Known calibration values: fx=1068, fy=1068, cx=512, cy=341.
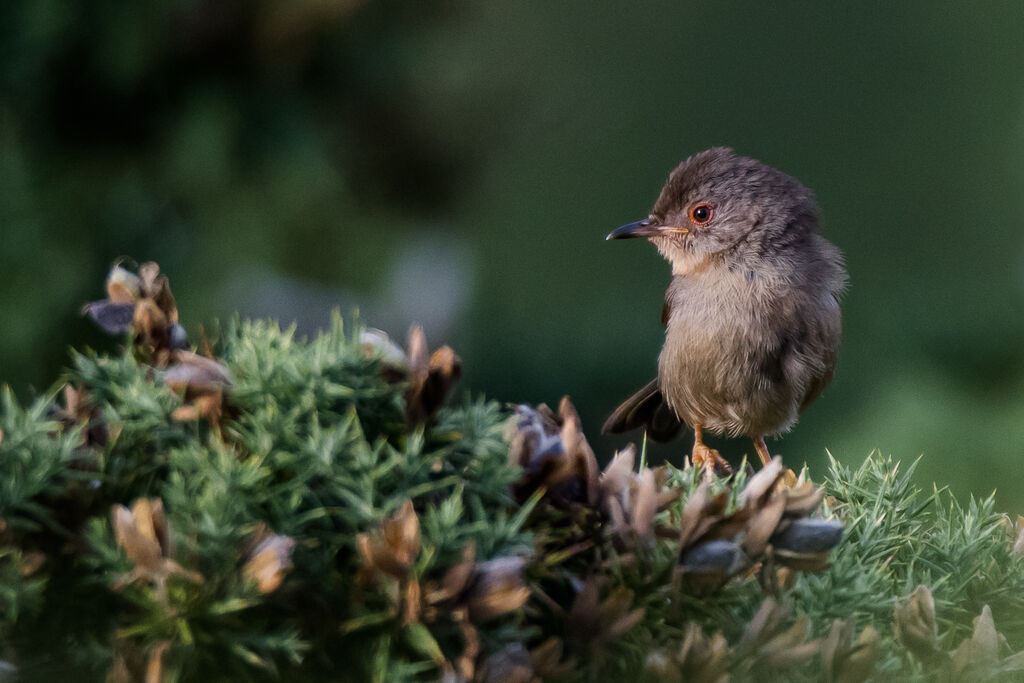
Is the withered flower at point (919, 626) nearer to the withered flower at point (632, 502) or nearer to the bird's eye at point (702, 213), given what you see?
the withered flower at point (632, 502)

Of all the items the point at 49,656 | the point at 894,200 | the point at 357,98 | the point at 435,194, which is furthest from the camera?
the point at 894,200

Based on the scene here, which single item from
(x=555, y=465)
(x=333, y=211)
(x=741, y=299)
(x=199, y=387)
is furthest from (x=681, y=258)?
(x=199, y=387)

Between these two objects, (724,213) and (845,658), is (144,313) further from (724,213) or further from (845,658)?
(724,213)

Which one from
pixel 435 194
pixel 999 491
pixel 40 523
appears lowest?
pixel 999 491

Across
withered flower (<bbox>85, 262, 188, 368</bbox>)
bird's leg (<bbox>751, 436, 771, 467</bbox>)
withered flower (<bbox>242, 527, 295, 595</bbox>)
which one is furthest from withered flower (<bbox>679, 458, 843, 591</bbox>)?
bird's leg (<bbox>751, 436, 771, 467</bbox>)

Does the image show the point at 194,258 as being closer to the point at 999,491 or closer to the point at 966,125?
the point at 999,491

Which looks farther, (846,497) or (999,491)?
(999,491)

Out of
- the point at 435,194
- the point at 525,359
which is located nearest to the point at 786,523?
the point at 525,359

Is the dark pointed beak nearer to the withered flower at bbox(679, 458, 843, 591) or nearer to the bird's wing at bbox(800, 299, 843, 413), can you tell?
the bird's wing at bbox(800, 299, 843, 413)
